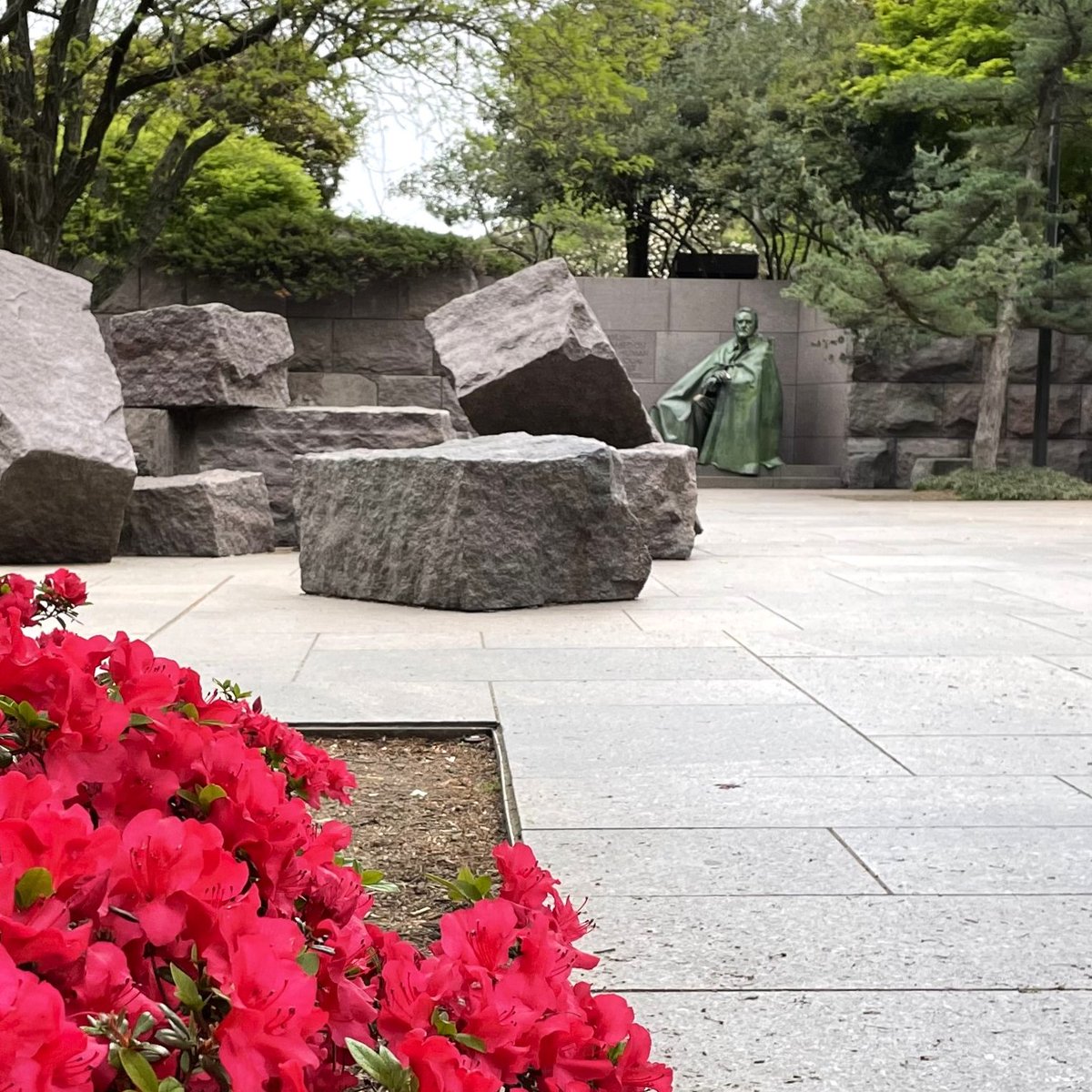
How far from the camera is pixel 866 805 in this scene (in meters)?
3.20

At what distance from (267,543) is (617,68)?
8.46 meters

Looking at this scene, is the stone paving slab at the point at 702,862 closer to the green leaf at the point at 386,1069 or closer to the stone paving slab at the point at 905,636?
the green leaf at the point at 386,1069

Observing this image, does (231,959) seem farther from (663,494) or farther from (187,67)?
(187,67)

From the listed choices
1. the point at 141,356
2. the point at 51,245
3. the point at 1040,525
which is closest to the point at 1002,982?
the point at 141,356

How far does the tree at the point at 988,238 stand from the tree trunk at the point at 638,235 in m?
7.48

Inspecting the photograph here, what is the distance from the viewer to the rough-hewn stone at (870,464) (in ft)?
60.7

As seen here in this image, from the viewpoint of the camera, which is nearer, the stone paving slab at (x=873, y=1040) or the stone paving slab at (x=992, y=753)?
the stone paving slab at (x=873, y=1040)

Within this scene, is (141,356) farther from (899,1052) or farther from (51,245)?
(899,1052)

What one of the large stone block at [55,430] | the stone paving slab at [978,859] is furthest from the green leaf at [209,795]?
the large stone block at [55,430]

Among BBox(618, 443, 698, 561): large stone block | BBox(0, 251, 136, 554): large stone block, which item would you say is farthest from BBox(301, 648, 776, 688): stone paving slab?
BBox(618, 443, 698, 561): large stone block

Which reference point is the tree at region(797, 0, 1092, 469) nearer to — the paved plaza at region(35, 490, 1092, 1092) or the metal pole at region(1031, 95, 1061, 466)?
the metal pole at region(1031, 95, 1061, 466)

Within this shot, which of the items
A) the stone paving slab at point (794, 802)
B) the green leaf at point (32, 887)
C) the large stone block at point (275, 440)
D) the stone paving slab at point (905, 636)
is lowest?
the stone paving slab at point (905, 636)

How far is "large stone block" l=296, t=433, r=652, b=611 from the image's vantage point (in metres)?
6.32

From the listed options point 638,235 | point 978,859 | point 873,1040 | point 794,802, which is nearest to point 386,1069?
point 873,1040
